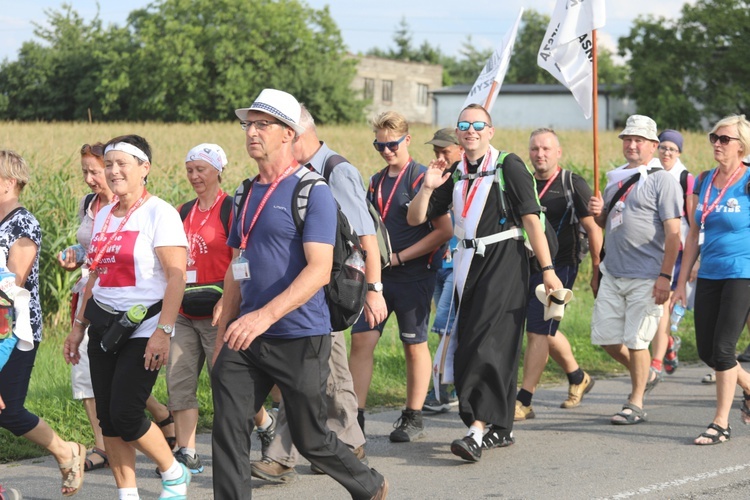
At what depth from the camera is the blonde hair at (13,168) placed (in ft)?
17.0

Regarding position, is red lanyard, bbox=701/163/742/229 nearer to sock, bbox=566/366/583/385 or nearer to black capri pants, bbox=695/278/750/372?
black capri pants, bbox=695/278/750/372

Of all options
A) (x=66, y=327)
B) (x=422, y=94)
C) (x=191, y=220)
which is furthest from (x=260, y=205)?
(x=422, y=94)

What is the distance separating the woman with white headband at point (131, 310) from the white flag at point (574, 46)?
4255 millimetres

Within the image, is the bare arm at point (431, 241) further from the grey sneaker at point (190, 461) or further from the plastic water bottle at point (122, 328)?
the plastic water bottle at point (122, 328)

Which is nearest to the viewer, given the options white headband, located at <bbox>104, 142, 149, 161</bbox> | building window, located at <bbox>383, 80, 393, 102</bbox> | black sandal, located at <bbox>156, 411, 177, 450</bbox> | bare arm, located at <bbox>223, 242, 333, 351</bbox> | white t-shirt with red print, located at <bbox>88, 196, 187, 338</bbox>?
bare arm, located at <bbox>223, 242, 333, 351</bbox>

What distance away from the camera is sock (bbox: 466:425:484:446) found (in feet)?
20.2

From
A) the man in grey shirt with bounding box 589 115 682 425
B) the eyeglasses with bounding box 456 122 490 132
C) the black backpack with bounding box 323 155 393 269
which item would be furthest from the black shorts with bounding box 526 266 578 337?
the black backpack with bounding box 323 155 393 269

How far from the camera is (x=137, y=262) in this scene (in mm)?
4844

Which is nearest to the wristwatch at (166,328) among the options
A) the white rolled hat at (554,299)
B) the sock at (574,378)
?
the white rolled hat at (554,299)

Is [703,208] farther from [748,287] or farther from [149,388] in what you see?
[149,388]

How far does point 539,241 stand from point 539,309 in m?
1.46

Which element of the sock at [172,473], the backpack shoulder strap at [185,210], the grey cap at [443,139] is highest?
the grey cap at [443,139]

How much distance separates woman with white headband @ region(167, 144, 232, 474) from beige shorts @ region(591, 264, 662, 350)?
305cm

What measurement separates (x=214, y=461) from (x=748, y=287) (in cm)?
386
